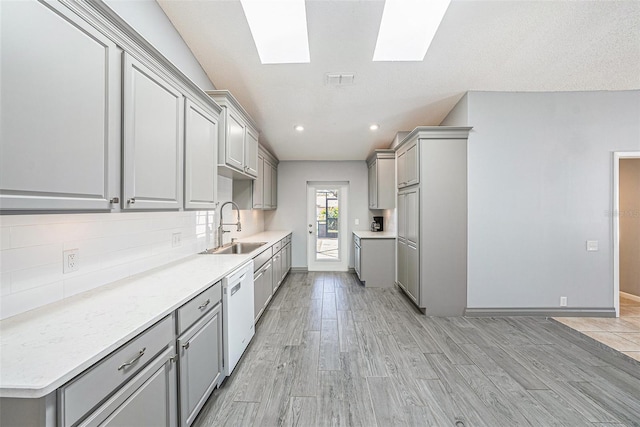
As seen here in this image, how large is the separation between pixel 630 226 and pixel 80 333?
6353mm

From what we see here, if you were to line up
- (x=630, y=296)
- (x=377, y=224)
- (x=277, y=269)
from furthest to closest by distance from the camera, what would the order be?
1. (x=377, y=224)
2. (x=277, y=269)
3. (x=630, y=296)

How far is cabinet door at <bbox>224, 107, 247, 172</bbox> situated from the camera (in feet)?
9.04

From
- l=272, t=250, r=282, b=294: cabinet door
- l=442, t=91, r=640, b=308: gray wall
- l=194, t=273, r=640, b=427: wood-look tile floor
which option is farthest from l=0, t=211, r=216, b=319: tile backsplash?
l=442, t=91, r=640, b=308: gray wall

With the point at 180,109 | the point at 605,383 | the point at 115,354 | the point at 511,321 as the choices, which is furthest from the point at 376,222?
the point at 115,354

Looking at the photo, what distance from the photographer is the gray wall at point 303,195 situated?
19.3ft

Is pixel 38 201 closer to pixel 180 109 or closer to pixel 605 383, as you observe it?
pixel 180 109

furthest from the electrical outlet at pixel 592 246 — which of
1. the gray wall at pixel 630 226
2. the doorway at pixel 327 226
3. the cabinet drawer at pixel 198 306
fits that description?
the cabinet drawer at pixel 198 306

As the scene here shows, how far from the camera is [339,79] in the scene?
3297 mm

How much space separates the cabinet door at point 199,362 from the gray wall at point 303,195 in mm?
3986

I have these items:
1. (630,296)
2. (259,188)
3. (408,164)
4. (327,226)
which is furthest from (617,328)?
(259,188)

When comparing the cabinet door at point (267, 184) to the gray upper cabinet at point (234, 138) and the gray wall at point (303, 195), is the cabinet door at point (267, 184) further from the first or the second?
the gray upper cabinet at point (234, 138)

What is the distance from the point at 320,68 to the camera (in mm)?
3146

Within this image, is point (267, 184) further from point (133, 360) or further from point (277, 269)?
point (133, 360)

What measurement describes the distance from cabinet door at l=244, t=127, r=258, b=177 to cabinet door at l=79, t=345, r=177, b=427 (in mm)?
2416
